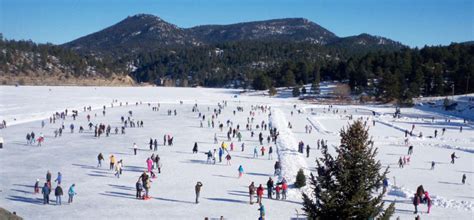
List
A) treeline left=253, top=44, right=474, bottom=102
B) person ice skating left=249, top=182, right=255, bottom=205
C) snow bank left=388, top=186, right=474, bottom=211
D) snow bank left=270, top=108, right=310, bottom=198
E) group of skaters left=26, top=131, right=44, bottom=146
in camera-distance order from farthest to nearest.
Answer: treeline left=253, top=44, right=474, bottom=102, group of skaters left=26, top=131, right=44, bottom=146, snow bank left=270, top=108, right=310, bottom=198, snow bank left=388, top=186, right=474, bottom=211, person ice skating left=249, top=182, right=255, bottom=205

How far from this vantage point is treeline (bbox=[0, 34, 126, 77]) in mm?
123250

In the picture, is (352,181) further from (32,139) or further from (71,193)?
(32,139)

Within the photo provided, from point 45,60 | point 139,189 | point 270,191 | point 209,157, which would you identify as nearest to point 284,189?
point 270,191

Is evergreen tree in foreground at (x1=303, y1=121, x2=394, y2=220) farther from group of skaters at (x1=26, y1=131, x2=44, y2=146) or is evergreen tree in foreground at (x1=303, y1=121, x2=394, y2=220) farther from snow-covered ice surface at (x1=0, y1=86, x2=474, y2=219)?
group of skaters at (x1=26, y1=131, x2=44, y2=146)

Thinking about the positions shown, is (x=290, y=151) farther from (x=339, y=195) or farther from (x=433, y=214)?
(x=339, y=195)

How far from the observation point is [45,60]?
131375 mm

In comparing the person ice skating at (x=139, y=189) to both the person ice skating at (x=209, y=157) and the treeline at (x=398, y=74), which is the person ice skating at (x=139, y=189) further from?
the treeline at (x=398, y=74)

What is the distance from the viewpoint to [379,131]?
39781mm

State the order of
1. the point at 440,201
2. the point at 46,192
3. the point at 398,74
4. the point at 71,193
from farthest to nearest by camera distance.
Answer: the point at 398,74 → the point at 440,201 → the point at 71,193 → the point at 46,192

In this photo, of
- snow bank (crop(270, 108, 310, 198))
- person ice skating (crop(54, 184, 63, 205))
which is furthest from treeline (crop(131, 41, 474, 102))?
person ice skating (crop(54, 184, 63, 205))

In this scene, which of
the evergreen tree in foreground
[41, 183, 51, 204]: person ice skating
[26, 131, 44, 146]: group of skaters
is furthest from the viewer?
[26, 131, 44, 146]: group of skaters

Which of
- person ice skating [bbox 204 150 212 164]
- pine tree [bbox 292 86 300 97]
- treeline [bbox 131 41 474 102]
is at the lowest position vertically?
person ice skating [bbox 204 150 212 164]

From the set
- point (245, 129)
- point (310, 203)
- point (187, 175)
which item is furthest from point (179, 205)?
point (245, 129)

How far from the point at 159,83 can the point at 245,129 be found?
497 feet
